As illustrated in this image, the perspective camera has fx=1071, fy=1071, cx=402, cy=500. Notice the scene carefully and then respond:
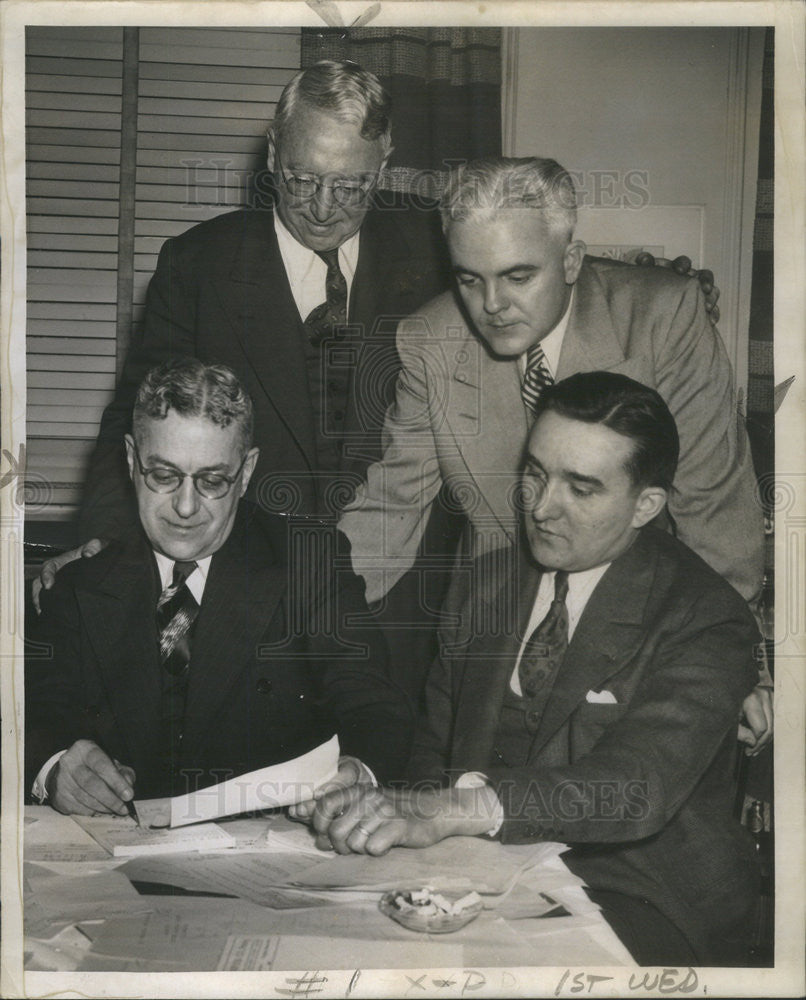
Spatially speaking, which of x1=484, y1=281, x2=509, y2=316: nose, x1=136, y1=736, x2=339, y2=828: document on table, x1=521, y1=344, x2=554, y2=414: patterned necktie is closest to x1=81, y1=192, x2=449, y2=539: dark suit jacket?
x1=484, y1=281, x2=509, y2=316: nose

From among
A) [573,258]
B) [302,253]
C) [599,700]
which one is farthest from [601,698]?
[302,253]

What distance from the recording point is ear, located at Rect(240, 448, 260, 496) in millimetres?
2465

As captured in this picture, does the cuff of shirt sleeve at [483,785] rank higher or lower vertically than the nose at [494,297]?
lower

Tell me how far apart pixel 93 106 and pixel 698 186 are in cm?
145

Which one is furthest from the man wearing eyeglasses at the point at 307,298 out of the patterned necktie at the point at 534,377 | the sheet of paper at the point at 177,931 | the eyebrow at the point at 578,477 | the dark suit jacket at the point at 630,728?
the sheet of paper at the point at 177,931

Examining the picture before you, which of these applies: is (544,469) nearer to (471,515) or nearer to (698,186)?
(471,515)

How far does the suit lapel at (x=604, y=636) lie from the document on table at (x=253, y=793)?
0.49 m

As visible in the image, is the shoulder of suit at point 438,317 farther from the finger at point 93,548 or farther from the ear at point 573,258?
the finger at point 93,548

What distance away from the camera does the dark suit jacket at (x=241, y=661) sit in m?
2.46

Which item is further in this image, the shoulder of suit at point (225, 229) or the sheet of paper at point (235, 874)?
the shoulder of suit at point (225, 229)

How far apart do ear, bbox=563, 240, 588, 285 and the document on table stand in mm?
1210

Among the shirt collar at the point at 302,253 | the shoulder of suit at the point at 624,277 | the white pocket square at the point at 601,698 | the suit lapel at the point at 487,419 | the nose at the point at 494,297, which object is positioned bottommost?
the white pocket square at the point at 601,698

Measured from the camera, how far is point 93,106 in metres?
2.55

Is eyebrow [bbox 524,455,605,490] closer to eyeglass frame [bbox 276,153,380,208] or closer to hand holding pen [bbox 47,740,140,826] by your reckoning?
eyeglass frame [bbox 276,153,380,208]
